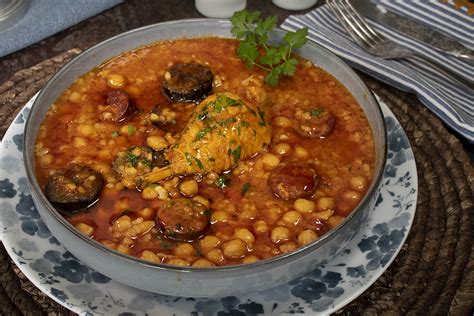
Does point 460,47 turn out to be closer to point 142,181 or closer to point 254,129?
point 254,129

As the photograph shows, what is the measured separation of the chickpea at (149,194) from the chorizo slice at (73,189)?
0.18m

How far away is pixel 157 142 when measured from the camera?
2.94 meters

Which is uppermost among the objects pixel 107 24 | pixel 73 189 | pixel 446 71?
pixel 73 189

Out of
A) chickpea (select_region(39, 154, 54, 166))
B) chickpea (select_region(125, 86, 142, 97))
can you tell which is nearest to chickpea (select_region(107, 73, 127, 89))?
chickpea (select_region(125, 86, 142, 97))

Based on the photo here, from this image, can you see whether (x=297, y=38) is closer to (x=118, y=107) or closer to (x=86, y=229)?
(x=118, y=107)

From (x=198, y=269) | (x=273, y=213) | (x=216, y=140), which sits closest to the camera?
(x=198, y=269)

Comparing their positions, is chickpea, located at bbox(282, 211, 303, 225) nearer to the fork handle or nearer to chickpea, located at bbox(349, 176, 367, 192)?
chickpea, located at bbox(349, 176, 367, 192)

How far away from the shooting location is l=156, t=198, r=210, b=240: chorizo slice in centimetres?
260

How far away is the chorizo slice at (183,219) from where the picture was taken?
2596 mm

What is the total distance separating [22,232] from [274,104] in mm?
1252

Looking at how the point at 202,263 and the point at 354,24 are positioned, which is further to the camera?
the point at 354,24

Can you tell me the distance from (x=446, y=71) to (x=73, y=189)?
2.35 meters

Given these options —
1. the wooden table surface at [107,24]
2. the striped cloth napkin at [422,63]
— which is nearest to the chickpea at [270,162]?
the striped cloth napkin at [422,63]

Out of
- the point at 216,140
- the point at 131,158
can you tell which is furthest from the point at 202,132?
the point at 131,158
